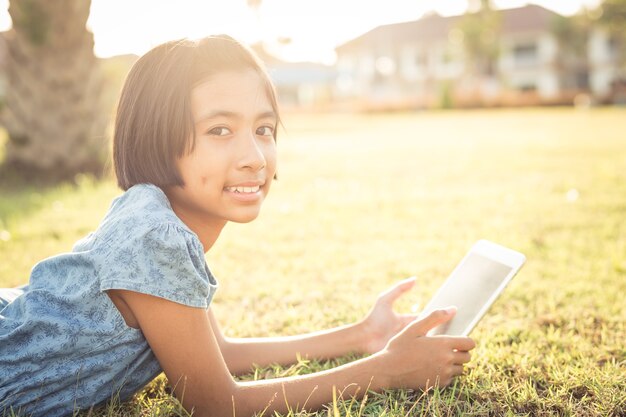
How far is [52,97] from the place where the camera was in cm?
726

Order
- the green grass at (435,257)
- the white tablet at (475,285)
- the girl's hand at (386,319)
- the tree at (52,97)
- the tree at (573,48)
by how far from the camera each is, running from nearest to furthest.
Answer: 1. the green grass at (435,257)
2. the white tablet at (475,285)
3. the girl's hand at (386,319)
4. the tree at (52,97)
5. the tree at (573,48)

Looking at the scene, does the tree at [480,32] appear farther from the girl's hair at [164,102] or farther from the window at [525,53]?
the girl's hair at [164,102]

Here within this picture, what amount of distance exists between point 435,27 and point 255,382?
1754 inches

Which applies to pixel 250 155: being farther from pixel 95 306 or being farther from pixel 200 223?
pixel 95 306

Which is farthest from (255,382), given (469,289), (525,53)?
(525,53)

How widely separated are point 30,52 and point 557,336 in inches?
268

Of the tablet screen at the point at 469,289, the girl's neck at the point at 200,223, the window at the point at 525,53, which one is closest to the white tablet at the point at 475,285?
the tablet screen at the point at 469,289

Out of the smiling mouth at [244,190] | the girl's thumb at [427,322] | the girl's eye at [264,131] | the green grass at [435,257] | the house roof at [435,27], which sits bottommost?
the green grass at [435,257]

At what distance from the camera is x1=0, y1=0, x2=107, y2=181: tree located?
7059 millimetres

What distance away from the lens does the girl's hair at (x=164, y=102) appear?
1.63 meters

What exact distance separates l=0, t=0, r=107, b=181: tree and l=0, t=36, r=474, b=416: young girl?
19.3ft

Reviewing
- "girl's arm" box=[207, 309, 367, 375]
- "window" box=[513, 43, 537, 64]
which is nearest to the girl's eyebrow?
"girl's arm" box=[207, 309, 367, 375]

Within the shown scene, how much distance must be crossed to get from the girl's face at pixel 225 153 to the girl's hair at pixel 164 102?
0.03 m

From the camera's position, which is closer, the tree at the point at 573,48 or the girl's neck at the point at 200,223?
the girl's neck at the point at 200,223
